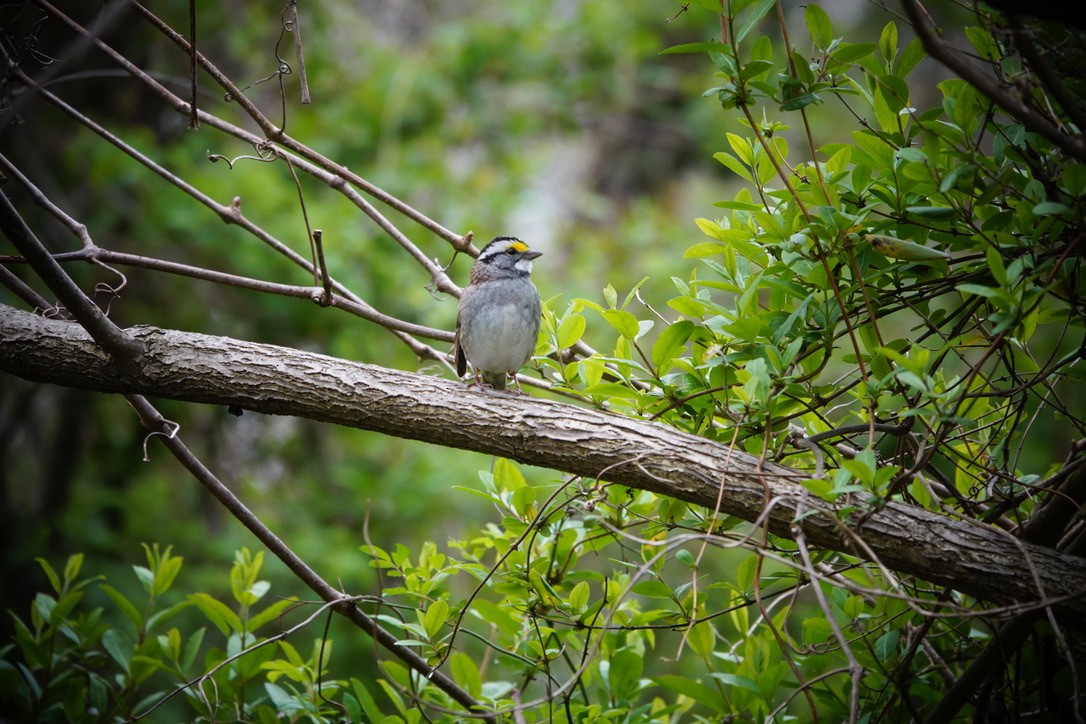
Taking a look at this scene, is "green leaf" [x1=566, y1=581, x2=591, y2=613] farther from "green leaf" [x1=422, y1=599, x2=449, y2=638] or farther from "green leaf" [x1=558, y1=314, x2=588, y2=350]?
"green leaf" [x1=558, y1=314, x2=588, y2=350]

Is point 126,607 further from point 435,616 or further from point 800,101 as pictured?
point 800,101

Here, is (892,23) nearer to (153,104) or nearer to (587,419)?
(587,419)

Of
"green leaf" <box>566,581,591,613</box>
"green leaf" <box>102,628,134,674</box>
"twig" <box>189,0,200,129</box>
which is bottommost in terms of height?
"green leaf" <box>102,628,134,674</box>

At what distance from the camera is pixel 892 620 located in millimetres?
2828

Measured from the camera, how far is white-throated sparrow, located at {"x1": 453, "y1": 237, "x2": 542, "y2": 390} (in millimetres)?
4105

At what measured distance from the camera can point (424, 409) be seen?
9.43ft

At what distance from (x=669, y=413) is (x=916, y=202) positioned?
3.45 feet

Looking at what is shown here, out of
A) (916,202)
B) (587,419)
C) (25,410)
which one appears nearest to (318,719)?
(587,419)

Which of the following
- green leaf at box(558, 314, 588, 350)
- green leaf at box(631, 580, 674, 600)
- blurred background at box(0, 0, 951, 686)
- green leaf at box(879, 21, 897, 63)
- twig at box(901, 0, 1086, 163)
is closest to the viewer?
twig at box(901, 0, 1086, 163)

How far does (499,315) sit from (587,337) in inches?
203

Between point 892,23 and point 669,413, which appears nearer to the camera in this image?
point 892,23

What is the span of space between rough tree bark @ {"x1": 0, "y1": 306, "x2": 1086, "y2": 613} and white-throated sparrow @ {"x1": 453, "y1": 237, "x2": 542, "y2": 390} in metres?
1.06

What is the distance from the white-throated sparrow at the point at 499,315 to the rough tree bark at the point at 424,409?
3.48 ft

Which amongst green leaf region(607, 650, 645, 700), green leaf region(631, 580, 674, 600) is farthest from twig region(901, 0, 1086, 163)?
green leaf region(607, 650, 645, 700)
